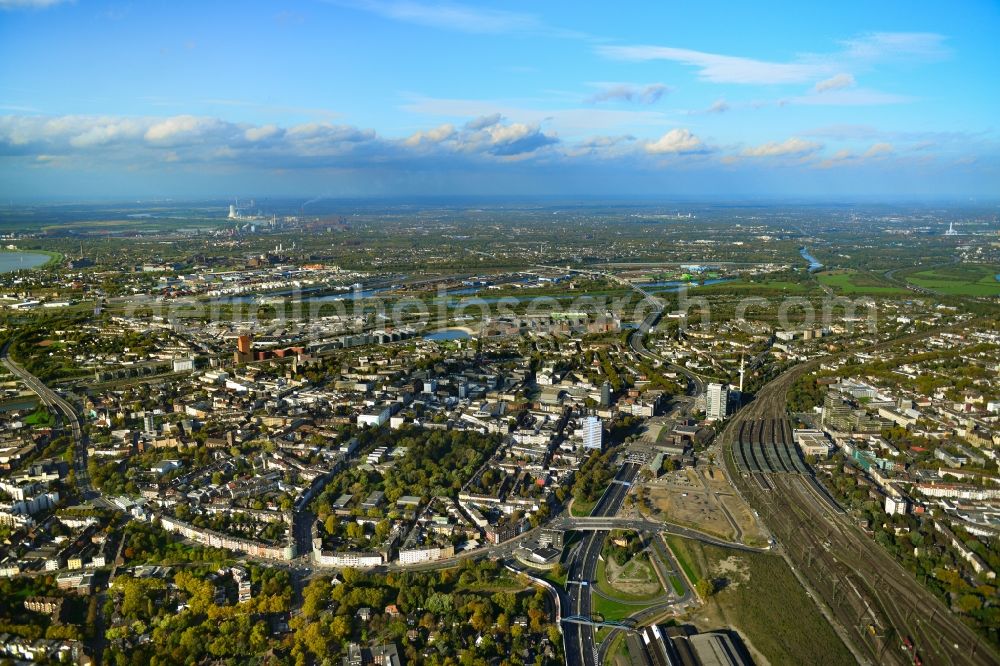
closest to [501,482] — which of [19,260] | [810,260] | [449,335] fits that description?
[449,335]

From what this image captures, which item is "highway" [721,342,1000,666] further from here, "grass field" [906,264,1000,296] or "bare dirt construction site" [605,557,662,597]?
"grass field" [906,264,1000,296]

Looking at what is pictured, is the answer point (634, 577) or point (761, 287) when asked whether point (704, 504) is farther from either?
point (761, 287)

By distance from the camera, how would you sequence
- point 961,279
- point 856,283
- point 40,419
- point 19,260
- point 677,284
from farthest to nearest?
point 19,260 → point 677,284 → point 961,279 → point 856,283 → point 40,419

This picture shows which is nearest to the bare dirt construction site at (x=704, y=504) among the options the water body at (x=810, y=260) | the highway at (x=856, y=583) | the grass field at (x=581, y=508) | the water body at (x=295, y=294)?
the highway at (x=856, y=583)

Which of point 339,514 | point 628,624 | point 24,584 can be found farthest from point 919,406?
point 24,584

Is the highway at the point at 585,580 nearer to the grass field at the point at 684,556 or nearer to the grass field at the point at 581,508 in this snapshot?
the grass field at the point at 581,508

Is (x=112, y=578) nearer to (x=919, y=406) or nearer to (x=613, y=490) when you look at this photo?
(x=613, y=490)
